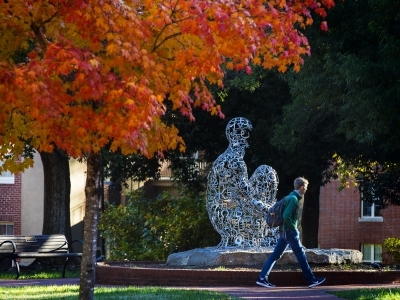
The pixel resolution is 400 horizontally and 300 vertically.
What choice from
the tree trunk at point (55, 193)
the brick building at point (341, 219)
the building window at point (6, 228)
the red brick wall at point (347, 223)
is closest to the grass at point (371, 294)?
the tree trunk at point (55, 193)

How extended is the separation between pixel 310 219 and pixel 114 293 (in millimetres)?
17656

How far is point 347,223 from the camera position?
43.0m

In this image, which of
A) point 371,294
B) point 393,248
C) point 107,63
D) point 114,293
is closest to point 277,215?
point 371,294

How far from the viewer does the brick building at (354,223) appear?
42.3 meters

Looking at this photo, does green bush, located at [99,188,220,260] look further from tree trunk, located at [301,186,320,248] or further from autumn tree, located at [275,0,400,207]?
autumn tree, located at [275,0,400,207]

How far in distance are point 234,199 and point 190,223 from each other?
31.2ft

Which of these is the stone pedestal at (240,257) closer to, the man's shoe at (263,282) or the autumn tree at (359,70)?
the man's shoe at (263,282)

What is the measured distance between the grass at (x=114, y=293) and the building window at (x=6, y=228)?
22708mm

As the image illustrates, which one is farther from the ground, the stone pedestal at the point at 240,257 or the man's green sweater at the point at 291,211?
the man's green sweater at the point at 291,211

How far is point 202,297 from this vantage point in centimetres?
1371

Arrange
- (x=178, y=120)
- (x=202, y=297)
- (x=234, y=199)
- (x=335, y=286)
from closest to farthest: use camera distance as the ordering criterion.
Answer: (x=202, y=297)
(x=335, y=286)
(x=234, y=199)
(x=178, y=120)

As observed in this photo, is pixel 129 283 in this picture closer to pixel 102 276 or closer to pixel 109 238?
pixel 102 276

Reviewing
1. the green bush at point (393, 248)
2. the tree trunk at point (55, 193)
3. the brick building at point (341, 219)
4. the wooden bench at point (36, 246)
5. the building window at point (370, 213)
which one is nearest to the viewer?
the wooden bench at point (36, 246)

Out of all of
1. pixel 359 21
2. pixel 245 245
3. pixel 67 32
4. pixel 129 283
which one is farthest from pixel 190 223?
pixel 67 32
